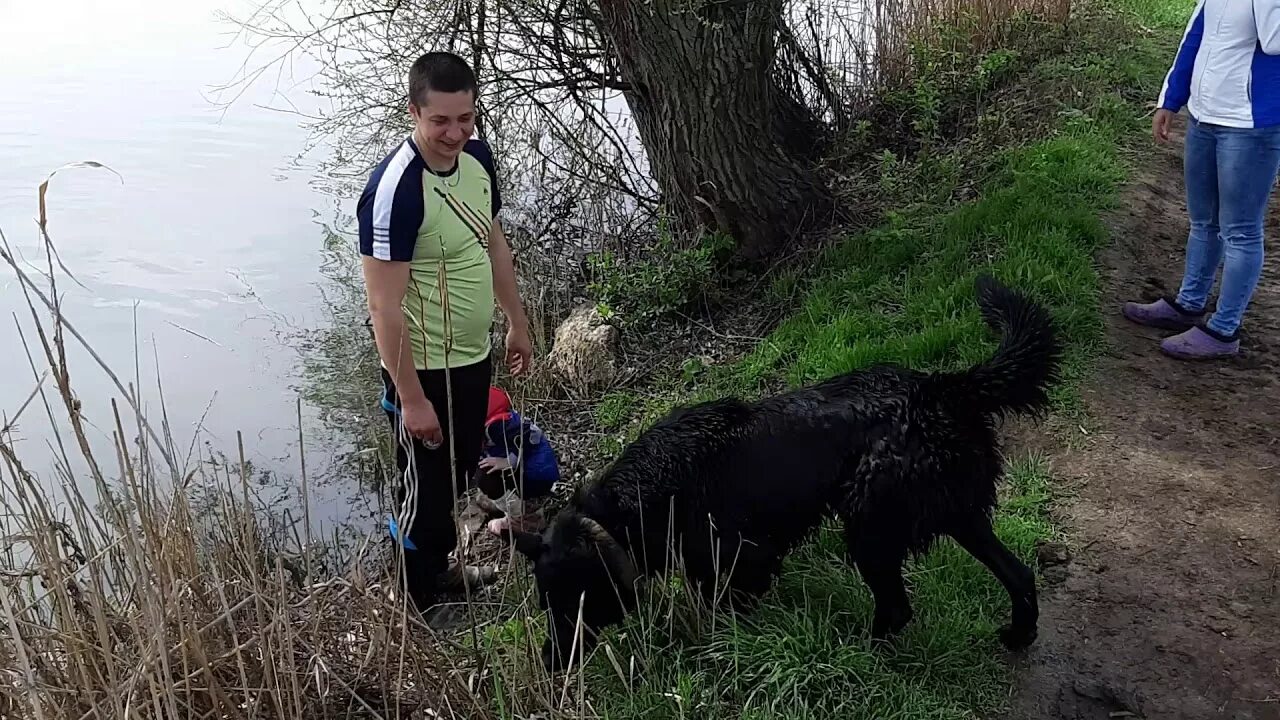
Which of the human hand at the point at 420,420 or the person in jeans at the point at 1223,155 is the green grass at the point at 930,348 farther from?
the human hand at the point at 420,420

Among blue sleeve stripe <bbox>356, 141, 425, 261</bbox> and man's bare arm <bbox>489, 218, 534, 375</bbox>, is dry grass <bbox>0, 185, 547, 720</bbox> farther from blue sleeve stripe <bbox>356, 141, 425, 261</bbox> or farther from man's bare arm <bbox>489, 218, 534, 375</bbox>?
man's bare arm <bbox>489, 218, 534, 375</bbox>

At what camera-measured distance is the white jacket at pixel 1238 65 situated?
3.98 m

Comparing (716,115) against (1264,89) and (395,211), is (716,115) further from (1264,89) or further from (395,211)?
(395,211)

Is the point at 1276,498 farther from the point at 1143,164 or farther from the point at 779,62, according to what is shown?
the point at 779,62

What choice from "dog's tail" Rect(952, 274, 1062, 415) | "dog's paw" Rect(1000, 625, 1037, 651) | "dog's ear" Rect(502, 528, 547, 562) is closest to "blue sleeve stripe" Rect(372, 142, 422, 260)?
"dog's ear" Rect(502, 528, 547, 562)

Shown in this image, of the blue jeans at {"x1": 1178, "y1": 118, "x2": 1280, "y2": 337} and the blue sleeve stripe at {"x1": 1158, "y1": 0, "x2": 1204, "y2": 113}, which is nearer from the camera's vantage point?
the blue jeans at {"x1": 1178, "y1": 118, "x2": 1280, "y2": 337}

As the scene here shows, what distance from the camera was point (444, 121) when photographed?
10.3ft

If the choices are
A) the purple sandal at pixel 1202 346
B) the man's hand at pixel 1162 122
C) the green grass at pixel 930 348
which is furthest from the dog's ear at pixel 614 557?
the man's hand at pixel 1162 122

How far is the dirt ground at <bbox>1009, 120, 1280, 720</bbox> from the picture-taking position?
300 cm

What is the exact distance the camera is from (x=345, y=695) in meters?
2.77

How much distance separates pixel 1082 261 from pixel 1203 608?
8.14 ft

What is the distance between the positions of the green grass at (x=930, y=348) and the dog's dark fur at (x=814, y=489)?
0.16 metres

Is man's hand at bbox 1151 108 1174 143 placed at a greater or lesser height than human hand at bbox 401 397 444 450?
greater

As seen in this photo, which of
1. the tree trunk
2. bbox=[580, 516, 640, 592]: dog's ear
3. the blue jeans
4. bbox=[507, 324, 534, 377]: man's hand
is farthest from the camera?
the tree trunk
